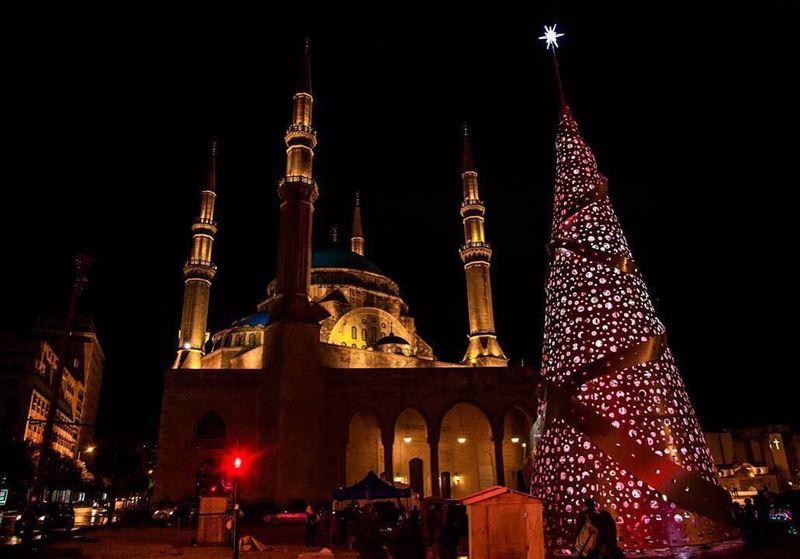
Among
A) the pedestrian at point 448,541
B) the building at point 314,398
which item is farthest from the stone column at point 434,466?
the pedestrian at point 448,541

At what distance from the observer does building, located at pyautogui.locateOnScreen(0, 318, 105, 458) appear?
43219 mm

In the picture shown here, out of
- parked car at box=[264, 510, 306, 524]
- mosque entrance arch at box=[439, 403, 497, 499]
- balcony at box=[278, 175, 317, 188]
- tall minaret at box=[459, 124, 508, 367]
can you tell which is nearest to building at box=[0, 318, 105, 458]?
parked car at box=[264, 510, 306, 524]

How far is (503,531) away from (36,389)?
160 ft

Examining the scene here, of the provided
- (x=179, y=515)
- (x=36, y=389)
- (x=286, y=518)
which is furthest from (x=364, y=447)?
(x=36, y=389)

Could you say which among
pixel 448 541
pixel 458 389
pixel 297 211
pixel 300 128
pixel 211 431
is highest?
pixel 300 128

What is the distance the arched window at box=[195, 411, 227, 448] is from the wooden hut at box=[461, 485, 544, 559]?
2223cm

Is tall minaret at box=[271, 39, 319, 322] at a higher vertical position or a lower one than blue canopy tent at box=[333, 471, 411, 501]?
higher

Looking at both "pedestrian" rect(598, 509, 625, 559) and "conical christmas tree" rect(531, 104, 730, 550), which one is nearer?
"pedestrian" rect(598, 509, 625, 559)

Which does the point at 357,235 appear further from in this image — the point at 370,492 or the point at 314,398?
the point at 370,492

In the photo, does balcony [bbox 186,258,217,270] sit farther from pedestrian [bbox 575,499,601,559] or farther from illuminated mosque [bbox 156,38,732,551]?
pedestrian [bbox 575,499,601,559]

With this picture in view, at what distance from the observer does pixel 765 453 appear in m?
47.8

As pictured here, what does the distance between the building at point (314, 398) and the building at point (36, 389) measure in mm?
8537

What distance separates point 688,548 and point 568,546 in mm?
1820

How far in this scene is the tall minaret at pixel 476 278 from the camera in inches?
1344
